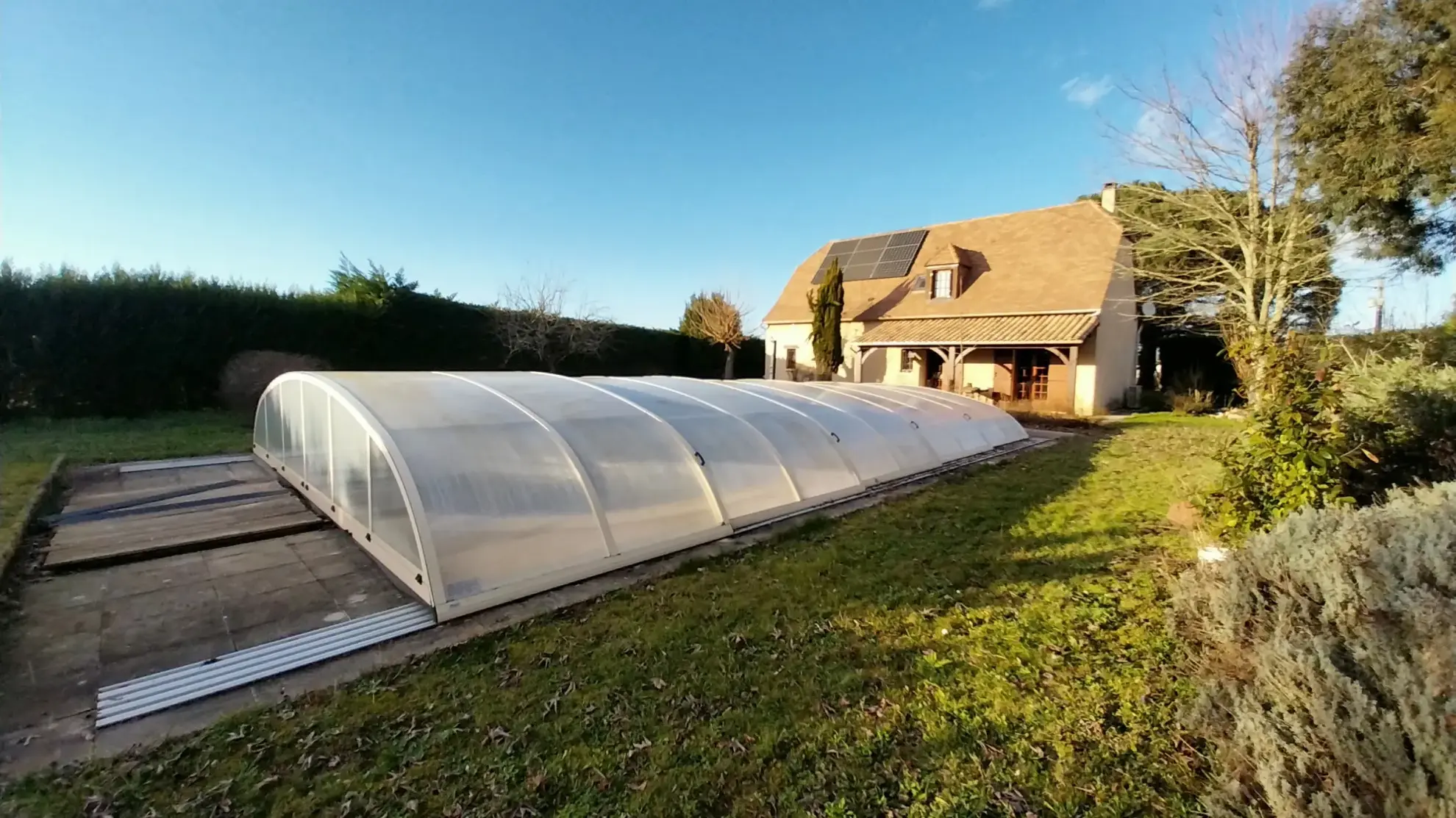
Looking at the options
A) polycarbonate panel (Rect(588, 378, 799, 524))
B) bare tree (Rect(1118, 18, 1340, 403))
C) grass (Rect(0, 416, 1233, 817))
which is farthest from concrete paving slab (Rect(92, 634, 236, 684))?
bare tree (Rect(1118, 18, 1340, 403))

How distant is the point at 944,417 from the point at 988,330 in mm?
8986

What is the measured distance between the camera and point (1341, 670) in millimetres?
2035

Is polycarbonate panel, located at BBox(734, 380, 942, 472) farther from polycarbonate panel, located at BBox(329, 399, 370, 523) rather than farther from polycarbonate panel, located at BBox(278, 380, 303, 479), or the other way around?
polycarbonate panel, located at BBox(278, 380, 303, 479)

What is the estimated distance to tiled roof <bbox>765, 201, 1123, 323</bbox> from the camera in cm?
1816

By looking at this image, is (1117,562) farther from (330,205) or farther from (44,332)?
(44,332)

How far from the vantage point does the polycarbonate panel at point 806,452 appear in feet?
22.1

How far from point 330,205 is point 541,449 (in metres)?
11.6

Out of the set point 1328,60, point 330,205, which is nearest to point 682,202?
point 330,205

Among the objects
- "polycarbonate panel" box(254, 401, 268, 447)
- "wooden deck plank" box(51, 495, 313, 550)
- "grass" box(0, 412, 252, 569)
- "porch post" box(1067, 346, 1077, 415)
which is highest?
"porch post" box(1067, 346, 1077, 415)

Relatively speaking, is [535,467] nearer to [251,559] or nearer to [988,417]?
[251,559]

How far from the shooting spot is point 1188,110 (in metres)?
12.8

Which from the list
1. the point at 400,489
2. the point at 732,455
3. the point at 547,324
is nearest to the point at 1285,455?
the point at 732,455

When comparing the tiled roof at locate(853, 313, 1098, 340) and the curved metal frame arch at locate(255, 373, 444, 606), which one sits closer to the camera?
the curved metal frame arch at locate(255, 373, 444, 606)

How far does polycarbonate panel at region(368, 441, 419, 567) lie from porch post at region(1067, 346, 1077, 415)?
17.6 metres
